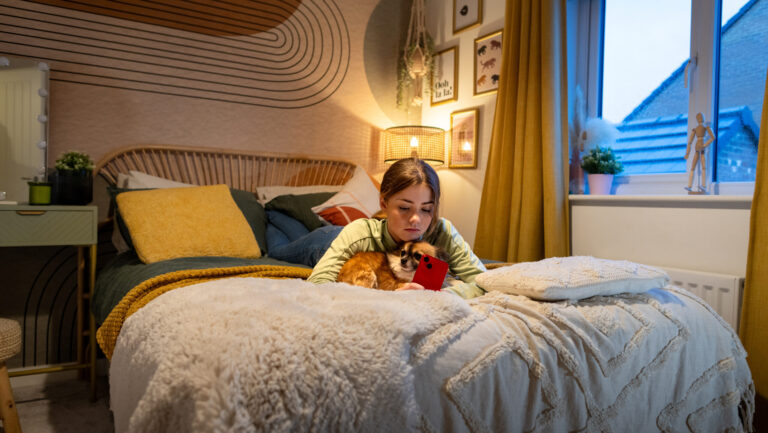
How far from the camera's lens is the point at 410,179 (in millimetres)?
1274

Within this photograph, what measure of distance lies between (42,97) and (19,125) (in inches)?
6.6

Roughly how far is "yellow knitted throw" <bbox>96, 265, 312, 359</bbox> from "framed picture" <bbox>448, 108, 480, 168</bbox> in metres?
1.73

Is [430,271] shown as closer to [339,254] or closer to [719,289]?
[339,254]

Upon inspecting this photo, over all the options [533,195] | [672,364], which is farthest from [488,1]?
[672,364]

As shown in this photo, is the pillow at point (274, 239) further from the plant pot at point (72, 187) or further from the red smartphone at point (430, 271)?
the red smartphone at point (430, 271)

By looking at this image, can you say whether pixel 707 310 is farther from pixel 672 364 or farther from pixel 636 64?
pixel 636 64

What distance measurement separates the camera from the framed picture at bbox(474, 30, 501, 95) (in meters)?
2.76

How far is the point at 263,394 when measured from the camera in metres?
0.62

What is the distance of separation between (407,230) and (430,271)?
169 millimetres

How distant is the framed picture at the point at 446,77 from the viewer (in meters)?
3.09

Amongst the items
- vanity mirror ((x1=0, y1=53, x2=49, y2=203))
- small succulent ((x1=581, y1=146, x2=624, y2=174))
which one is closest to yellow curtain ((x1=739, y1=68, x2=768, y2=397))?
small succulent ((x1=581, y1=146, x2=624, y2=174))

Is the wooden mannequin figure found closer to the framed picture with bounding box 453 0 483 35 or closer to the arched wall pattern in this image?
the framed picture with bounding box 453 0 483 35

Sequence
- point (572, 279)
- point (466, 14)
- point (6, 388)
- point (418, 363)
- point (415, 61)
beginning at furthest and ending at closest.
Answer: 1. point (415, 61)
2. point (466, 14)
3. point (6, 388)
4. point (572, 279)
5. point (418, 363)

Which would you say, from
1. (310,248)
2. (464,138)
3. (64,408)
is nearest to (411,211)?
(310,248)
